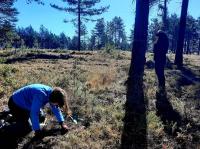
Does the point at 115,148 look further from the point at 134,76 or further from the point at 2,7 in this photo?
the point at 2,7

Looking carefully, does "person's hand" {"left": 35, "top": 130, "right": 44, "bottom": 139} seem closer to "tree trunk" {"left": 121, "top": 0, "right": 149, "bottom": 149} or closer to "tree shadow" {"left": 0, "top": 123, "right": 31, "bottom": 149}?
"tree shadow" {"left": 0, "top": 123, "right": 31, "bottom": 149}

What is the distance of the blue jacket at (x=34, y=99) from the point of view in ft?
27.5

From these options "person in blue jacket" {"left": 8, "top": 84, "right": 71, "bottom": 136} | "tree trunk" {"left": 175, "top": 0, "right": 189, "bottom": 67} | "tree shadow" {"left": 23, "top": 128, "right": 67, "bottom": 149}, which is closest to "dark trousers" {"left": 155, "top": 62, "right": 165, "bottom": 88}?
"tree shadow" {"left": 23, "top": 128, "right": 67, "bottom": 149}

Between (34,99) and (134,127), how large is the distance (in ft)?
9.72

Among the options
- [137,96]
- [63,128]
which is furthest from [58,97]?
[137,96]

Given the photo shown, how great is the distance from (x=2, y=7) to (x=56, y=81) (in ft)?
130

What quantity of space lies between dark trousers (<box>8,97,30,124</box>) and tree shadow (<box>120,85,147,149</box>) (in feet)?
7.79

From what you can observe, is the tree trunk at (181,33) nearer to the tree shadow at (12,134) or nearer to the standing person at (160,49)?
the standing person at (160,49)

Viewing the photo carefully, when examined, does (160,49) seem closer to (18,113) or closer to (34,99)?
(18,113)

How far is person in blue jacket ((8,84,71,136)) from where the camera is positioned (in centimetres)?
832

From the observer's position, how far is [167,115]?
37.8ft

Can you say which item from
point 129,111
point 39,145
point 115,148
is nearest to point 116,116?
point 129,111

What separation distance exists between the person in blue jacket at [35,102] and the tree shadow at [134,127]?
5.00 ft

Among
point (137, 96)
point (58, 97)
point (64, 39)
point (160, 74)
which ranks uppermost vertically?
point (58, 97)
